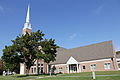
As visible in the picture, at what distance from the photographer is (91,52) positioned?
4116cm

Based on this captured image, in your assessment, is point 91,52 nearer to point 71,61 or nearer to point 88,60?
point 88,60

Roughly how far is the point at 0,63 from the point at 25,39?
37778 mm

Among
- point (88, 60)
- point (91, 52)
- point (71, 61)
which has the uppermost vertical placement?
point (91, 52)

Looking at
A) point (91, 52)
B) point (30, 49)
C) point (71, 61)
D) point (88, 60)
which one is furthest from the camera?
point (71, 61)

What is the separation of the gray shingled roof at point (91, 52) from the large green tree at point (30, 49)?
11.9 metres

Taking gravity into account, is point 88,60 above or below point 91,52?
below

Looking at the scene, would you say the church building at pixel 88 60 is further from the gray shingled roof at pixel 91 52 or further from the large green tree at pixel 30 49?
the large green tree at pixel 30 49

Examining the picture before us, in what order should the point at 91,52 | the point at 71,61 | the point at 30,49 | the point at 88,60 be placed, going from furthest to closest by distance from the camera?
1. the point at 71,61
2. the point at 91,52
3. the point at 88,60
4. the point at 30,49

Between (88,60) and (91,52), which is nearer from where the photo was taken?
(88,60)

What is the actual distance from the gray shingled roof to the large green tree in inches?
470

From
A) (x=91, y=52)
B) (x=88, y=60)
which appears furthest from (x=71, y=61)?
(x=91, y=52)

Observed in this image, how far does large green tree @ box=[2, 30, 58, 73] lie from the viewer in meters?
31.2

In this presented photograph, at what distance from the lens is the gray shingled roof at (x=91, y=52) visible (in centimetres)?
3699

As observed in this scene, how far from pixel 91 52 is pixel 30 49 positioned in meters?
18.2
